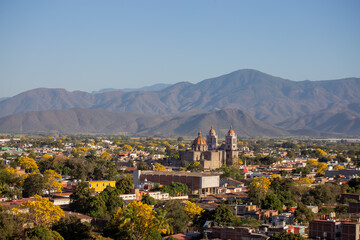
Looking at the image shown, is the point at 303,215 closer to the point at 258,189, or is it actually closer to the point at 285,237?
the point at 285,237

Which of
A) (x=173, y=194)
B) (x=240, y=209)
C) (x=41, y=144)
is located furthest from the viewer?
(x=41, y=144)

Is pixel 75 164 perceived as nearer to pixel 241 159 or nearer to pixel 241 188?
pixel 241 188

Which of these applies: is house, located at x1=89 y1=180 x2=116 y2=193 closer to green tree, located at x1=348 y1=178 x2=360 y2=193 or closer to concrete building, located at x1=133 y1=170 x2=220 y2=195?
→ concrete building, located at x1=133 y1=170 x2=220 y2=195

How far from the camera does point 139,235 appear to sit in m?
37.7

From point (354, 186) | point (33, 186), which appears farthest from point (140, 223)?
point (354, 186)

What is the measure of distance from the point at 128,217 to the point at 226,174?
4222 centimetres

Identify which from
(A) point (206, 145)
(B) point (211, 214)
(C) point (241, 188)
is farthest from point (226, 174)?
(B) point (211, 214)

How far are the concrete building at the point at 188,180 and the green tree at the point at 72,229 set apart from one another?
2809 cm

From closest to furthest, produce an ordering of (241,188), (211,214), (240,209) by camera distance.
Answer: (211,214)
(240,209)
(241,188)

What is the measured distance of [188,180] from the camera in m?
68.4

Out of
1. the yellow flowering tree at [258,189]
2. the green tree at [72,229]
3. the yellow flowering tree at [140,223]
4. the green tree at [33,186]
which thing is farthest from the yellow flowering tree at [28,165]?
the yellow flowering tree at [140,223]

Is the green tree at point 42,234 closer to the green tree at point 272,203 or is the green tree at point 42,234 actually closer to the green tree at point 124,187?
the green tree at point 272,203

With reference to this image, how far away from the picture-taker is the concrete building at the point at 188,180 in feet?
219

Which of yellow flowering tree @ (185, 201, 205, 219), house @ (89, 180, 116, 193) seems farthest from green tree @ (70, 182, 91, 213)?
house @ (89, 180, 116, 193)
